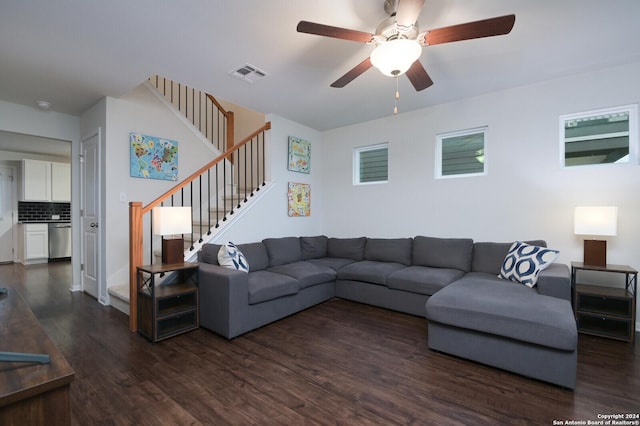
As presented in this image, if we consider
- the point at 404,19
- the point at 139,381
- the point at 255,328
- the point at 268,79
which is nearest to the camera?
the point at 404,19

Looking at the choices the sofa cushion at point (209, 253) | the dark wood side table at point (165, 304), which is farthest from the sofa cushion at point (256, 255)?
the dark wood side table at point (165, 304)

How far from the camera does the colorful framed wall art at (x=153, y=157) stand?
12.6 feet

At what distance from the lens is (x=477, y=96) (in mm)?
3732

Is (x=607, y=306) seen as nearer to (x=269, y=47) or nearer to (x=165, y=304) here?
(x=269, y=47)

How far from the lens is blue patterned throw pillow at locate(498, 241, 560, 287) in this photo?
9.14 feet

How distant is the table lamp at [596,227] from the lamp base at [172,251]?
4.10 meters

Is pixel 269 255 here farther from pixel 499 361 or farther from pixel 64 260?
pixel 64 260

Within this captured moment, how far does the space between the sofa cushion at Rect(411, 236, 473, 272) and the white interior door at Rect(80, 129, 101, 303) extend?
4.13 m

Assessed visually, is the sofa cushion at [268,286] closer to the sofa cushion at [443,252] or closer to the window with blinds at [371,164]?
the sofa cushion at [443,252]

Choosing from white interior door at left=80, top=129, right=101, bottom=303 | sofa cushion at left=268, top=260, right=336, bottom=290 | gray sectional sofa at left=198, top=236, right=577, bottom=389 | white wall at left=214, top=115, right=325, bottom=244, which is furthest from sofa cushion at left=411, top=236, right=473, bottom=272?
white interior door at left=80, top=129, right=101, bottom=303

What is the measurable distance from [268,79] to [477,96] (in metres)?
2.67

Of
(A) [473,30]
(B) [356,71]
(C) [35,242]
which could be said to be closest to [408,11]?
(A) [473,30]

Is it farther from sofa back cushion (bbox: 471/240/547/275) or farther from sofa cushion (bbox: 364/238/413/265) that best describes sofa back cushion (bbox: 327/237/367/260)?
sofa back cushion (bbox: 471/240/547/275)

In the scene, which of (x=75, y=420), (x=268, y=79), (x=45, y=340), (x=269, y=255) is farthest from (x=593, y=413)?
(x=268, y=79)
